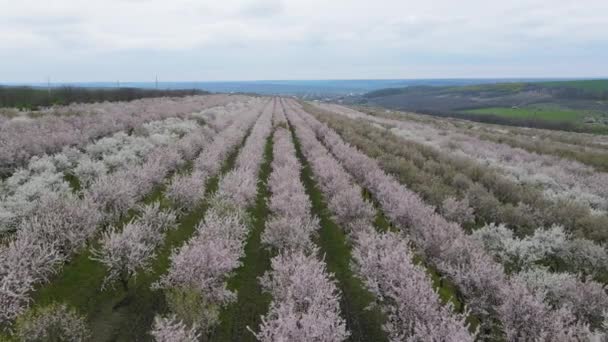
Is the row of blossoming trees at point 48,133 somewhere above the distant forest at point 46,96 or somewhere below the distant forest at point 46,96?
below

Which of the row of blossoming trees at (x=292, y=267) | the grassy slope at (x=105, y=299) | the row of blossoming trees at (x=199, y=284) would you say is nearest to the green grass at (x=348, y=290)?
the row of blossoming trees at (x=292, y=267)

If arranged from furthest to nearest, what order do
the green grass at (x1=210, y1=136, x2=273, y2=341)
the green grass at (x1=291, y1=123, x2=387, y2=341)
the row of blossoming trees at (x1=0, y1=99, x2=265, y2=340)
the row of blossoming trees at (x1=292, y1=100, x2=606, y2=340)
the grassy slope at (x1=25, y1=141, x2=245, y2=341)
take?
the green grass at (x1=291, y1=123, x2=387, y2=341) → the green grass at (x1=210, y1=136, x2=273, y2=341) → the grassy slope at (x1=25, y1=141, x2=245, y2=341) → the row of blossoming trees at (x1=0, y1=99, x2=265, y2=340) → the row of blossoming trees at (x1=292, y1=100, x2=606, y2=340)

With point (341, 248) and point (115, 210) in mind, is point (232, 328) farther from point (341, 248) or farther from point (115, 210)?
point (115, 210)

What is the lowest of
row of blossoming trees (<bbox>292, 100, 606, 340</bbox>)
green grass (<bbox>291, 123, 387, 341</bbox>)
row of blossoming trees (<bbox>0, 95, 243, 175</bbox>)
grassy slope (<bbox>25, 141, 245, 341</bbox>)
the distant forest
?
green grass (<bbox>291, 123, 387, 341</bbox>)

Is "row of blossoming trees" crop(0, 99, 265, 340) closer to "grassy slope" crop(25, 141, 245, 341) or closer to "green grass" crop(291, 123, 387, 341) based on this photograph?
"grassy slope" crop(25, 141, 245, 341)

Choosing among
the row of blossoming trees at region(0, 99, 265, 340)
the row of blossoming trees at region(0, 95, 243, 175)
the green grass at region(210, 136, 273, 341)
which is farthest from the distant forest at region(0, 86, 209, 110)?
the green grass at region(210, 136, 273, 341)

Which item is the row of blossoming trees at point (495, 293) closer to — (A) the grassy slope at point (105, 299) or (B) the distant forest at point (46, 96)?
(A) the grassy slope at point (105, 299)
